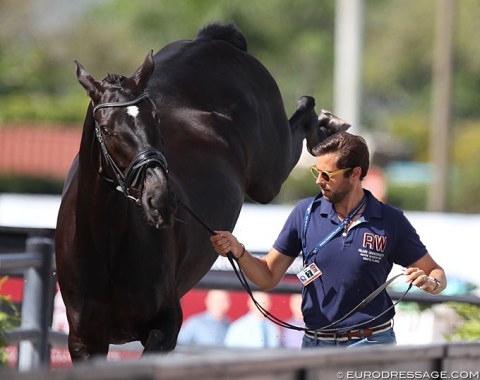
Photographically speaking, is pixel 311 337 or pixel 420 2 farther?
pixel 420 2

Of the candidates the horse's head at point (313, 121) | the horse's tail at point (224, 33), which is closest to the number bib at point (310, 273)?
the horse's head at point (313, 121)

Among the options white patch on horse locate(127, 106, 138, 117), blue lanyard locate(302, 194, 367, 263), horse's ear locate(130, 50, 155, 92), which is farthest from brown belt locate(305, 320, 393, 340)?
horse's ear locate(130, 50, 155, 92)

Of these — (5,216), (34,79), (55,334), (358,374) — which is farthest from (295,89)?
(358,374)

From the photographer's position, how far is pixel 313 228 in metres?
5.51

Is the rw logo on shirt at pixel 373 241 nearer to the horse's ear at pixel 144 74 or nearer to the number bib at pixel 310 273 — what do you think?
the number bib at pixel 310 273

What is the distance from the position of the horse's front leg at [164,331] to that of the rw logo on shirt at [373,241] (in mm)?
1156

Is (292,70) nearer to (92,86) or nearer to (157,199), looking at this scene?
(92,86)

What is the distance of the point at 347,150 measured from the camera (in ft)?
17.7

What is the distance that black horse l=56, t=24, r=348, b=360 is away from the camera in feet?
17.5

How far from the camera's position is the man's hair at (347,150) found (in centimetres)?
537

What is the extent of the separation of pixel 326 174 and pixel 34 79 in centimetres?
4861

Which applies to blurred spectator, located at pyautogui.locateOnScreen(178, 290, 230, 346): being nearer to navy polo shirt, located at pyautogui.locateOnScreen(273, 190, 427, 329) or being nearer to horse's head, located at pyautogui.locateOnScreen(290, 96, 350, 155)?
horse's head, located at pyautogui.locateOnScreen(290, 96, 350, 155)

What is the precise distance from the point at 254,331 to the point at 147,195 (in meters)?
3.65

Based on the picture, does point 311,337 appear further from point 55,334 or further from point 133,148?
point 55,334
